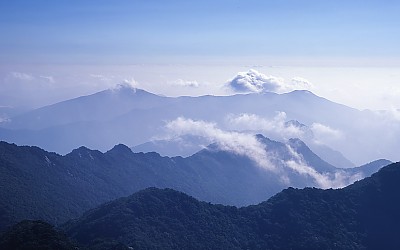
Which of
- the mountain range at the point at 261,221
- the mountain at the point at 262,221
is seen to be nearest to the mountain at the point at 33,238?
the mountain range at the point at 261,221

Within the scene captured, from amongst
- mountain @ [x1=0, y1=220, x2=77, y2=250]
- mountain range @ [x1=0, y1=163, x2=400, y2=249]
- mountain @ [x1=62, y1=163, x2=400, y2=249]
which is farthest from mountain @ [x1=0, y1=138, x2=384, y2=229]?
mountain @ [x1=0, y1=220, x2=77, y2=250]

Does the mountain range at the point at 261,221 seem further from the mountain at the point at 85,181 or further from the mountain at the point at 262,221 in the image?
the mountain at the point at 85,181

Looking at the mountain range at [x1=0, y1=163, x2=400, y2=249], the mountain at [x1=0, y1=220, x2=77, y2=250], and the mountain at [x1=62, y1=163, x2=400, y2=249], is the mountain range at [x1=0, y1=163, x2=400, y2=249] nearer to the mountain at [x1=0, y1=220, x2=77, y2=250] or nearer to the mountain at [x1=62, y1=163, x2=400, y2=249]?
the mountain at [x1=62, y1=163, x2=400, y2=249]

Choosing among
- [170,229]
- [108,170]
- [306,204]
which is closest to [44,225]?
[170,229]

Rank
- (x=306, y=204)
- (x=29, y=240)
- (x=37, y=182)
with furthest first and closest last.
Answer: (x=37, y=182) < (x=306, y=204) < (x=29, y=240)

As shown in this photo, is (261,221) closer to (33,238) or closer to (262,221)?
(262,221)

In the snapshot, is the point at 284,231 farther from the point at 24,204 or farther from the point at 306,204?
the point at 24,204

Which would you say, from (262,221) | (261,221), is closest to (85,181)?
(261,221)

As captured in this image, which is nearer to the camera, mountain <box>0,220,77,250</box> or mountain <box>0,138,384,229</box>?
mountain <box>0,220,77,250</box>
